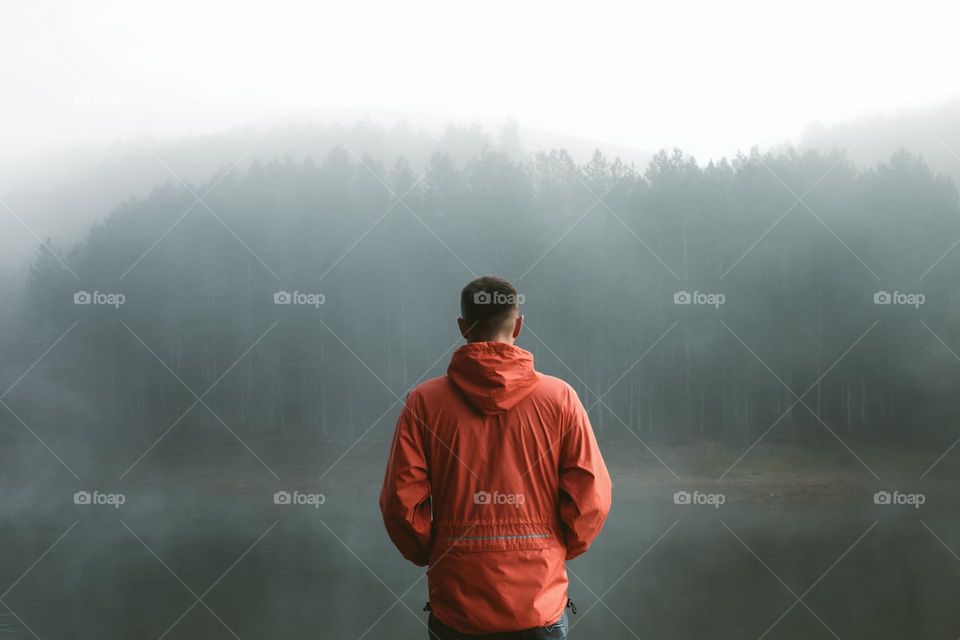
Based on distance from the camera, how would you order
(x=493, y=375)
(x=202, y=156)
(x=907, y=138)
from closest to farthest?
(x=493, y=375)
(x=907, y=138)
(x=202, y=156)

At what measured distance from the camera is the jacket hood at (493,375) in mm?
1948

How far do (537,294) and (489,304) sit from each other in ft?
74.9

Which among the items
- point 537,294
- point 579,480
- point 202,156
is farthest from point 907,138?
point 579,480

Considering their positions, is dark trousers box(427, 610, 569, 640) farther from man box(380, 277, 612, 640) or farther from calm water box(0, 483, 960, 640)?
calm water box(0, 483, 960, 640)

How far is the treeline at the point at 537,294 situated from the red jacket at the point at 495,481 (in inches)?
803

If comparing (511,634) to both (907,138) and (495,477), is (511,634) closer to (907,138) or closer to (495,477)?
(495,477)

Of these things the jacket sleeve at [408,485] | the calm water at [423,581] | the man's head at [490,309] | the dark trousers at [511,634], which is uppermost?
the man's head at [490,309]

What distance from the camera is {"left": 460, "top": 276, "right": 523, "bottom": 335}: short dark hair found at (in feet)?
6.55

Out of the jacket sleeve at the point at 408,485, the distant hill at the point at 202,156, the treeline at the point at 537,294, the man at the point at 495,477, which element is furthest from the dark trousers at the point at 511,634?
the distant hill at the point at 202,156

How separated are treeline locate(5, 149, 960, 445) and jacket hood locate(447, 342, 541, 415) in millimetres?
20477

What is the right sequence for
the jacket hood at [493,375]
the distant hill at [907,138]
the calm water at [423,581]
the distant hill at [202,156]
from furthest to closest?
1. the distant hill at [202,156]
2. the distant hill at [907,138]
3. the calm water at [423,581]
4. the jacket hood at [493,375]

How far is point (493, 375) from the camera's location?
1943 mm

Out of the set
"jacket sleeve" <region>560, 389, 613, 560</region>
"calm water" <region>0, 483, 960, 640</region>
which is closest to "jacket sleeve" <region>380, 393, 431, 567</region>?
"jacket sleeve" <region>560, 389, 613, 560</region>

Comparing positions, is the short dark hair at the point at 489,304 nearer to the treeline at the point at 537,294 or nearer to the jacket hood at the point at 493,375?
the jacket hood at the point at 493,375
